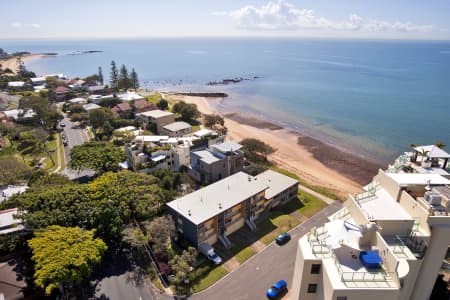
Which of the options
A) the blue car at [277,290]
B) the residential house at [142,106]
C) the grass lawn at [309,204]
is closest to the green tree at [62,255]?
the blue car at [277,290]

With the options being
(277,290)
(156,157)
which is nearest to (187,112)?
(156,157)

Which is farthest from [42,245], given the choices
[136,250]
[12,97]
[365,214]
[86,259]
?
[12,97]

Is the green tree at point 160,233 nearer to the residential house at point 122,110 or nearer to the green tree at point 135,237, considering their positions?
the green tree at point 135,237

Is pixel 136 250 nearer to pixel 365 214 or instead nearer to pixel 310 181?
pixel 365 214

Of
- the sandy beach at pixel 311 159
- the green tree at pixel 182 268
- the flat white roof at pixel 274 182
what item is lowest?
the sandy beach at pixel 311 159

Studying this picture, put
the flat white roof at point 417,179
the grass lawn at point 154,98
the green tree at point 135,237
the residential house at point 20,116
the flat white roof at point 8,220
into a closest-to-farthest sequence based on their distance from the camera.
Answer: the flat white roof at point 417,179 → the flat white roof at point 8,220 → the green tree at point 135,237 → the residential house at point 20,116 → the grass lawn at point 154,98

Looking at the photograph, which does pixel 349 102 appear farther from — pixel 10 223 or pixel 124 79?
pixel 10 223

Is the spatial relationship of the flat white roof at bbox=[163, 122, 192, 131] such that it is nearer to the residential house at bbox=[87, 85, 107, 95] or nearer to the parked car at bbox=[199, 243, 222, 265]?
the parked car at bbox=[199, 243, 222, 265]
